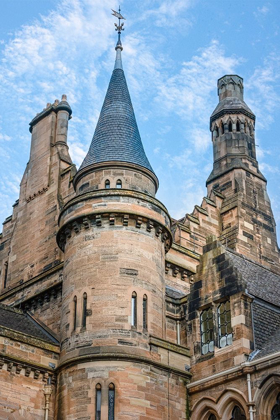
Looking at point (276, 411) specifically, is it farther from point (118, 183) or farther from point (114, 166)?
point (114, 166)

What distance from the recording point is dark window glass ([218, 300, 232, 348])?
26.9 metres

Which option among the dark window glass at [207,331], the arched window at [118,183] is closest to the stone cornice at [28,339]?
the dark window glass at [207,331]

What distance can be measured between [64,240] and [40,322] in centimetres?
371

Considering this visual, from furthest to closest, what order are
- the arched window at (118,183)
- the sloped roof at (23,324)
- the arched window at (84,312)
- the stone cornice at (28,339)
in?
the arched window at (118,183), the sloped roof at (23,324), the arched window at (84,312), the stone cornice at (28,339)

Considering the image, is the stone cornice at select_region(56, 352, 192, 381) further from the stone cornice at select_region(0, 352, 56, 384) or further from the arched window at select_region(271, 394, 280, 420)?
the arched window at select_region(271, 394, 280, 420)

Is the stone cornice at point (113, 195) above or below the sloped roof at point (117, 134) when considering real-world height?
below

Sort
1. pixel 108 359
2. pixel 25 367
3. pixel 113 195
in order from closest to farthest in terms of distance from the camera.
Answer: pixel 108 359
pixel 25 367
pixel 113 195

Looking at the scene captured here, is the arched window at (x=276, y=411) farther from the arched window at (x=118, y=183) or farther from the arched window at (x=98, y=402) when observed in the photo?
the arched window at (x=118, y=183)

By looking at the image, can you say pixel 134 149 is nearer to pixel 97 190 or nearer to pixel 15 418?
pixel 97 190

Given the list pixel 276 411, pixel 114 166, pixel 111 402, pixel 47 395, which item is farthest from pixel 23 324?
pixel 276 411

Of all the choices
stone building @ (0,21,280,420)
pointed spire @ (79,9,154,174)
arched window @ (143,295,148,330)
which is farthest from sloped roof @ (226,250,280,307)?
pointed spire @ (79,9,154,174)

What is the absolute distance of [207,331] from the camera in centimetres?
2812

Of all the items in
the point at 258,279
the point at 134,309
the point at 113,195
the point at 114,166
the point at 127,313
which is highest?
the point at 114,166

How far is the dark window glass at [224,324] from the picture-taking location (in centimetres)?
2686
